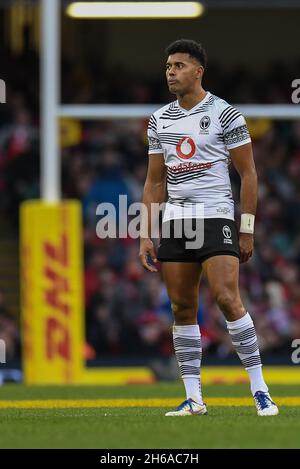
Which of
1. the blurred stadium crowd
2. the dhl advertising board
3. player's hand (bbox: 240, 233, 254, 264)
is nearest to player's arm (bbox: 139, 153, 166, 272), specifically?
player's hand (bbox: 240, 233, 254, 264)

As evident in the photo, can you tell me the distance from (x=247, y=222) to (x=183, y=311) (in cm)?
69

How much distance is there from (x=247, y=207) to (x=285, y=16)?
14.5 metres

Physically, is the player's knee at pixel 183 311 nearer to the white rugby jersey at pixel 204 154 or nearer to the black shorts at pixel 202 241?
Answer: the black shorts at pixel 202 241

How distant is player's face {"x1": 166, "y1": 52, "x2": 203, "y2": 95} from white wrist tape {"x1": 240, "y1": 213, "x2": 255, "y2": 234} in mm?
860

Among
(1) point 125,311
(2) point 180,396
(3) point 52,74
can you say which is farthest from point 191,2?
(2) point 180,396

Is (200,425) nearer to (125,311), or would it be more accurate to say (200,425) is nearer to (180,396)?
(180,396)

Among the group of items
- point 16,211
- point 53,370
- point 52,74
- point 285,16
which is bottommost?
point 53,370

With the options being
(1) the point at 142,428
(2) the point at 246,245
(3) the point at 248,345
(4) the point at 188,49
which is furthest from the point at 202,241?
(1) the point at 142,428

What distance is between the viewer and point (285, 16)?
73.5 feet

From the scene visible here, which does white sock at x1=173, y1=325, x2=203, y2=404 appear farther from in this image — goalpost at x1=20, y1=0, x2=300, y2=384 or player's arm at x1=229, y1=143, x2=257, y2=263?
goalpost at x1=20, y1=0, x2=300, y2=384

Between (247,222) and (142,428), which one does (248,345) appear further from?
(142,428)

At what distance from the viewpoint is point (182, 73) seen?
841 centimetres

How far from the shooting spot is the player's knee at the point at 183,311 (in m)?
8.48

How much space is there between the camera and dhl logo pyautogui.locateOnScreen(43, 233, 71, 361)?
632 inches
